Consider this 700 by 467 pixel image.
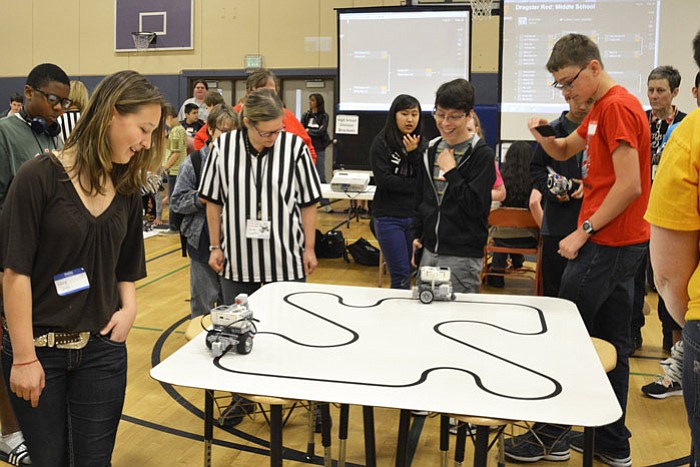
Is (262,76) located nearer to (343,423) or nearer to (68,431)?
(343,423)

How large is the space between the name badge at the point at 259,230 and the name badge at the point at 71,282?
1.34 m

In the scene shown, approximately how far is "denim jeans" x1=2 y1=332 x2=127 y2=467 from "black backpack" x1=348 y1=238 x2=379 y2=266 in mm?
4896

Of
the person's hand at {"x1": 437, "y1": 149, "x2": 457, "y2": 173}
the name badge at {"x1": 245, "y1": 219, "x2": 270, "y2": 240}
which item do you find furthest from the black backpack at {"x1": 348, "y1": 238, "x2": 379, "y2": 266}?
the person's hand at {"x1": 437, "y1": 149, "x2": 457, "y2": 173}

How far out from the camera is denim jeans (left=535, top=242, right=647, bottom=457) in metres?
2.57

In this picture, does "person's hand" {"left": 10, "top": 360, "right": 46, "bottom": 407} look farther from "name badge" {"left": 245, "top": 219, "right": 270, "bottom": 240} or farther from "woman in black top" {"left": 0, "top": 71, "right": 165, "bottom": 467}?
"name badge" {"left": 245, "top": 219, "right": 270, "bottom": 240}

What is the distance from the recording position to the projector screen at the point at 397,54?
8.38 m

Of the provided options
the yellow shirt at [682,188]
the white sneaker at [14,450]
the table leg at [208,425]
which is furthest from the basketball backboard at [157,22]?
the yellow shirt at [682,188]

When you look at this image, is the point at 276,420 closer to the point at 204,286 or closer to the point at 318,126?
the point at 204,286

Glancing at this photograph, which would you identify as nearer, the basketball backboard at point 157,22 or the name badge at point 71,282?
the name badge at point 71,282

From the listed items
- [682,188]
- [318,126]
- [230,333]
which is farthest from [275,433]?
[318,126]

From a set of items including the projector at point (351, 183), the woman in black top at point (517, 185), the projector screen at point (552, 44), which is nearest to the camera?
the woman in black top at point (517, 185)

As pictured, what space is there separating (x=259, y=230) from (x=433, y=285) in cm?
87

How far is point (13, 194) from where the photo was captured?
1672mm

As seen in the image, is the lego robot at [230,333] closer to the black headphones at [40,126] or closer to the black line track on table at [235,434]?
the black line track on table at [235,434]
